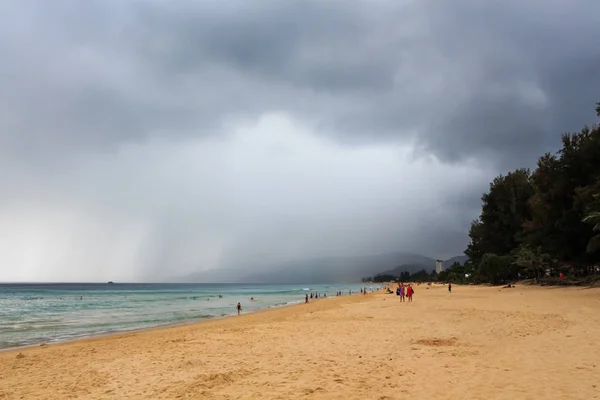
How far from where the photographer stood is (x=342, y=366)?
1065cm

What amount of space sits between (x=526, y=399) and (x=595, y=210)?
117 feet

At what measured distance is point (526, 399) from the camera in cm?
722

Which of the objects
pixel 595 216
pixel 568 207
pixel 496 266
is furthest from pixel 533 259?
pixel 595 216

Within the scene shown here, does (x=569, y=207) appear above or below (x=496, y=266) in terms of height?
above

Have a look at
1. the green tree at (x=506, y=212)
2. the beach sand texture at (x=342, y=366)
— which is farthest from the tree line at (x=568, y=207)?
the beach sand texture at (x=342, y=366)

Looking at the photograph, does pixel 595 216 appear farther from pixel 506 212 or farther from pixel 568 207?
pixel 506 212

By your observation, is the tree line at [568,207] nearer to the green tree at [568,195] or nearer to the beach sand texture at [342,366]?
the green tree at [568,195]

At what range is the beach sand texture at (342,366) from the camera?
8.32m

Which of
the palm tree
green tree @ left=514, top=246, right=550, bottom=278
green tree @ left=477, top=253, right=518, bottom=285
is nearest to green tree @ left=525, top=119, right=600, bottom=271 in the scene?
the palm tree

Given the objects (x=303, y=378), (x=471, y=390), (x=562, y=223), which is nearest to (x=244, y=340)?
(x=303, y=378)

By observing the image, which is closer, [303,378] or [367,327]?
[303,378]

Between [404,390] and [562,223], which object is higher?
[562,223]

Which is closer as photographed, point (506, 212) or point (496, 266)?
point (496, 266)

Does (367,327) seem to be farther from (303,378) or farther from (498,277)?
(498,277)
